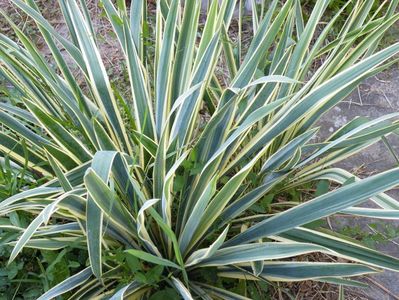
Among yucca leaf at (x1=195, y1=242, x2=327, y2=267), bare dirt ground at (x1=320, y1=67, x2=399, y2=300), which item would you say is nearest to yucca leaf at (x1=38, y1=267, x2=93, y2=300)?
yucca leaf at (x1=195, y1=242, x2=327, y2=267)

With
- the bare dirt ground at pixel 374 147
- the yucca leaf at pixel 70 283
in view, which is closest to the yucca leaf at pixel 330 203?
the yucca leaf at pixel 70 283

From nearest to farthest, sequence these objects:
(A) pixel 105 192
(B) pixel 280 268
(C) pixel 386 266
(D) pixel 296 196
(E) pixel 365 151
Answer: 1. (A) pixel 105 192
2. (C) pixel 386 266
3. (B) pixel 280 268
4. (D) pixel 296 196
5. (E) pixel 365 151

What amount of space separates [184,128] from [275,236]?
1.10ft

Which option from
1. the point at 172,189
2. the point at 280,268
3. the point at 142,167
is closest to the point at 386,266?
the point at 280,268

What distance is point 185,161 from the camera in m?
1.18

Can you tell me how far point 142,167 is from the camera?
129 centimetres

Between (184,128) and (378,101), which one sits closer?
A: (184,128)

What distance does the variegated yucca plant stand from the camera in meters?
1.07

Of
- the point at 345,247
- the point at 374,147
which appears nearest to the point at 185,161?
the point at 345,247

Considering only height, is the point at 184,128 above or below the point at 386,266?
above

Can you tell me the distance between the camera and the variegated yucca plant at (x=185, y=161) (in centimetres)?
107

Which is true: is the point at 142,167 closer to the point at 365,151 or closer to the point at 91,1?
the point at 365,151

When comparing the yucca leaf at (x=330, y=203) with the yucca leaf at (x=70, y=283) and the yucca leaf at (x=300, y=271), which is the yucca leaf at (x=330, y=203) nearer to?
the yucca leaf at (x=300, y=271)

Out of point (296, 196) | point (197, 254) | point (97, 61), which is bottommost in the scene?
point (296, 196)
